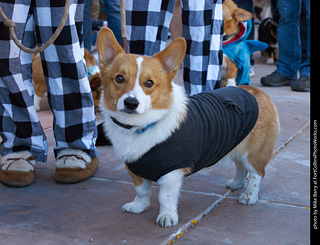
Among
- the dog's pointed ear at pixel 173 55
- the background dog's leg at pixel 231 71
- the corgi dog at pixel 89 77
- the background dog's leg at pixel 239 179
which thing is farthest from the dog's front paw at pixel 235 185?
the background dog's leg at pixel 231 71

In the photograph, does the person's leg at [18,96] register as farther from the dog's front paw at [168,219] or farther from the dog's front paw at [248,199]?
the dog's front paw at [248,199]

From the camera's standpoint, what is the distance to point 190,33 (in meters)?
3.18

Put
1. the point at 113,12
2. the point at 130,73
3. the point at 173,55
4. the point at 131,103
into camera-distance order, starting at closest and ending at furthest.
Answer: the point at 131,103, the point at 130,73, the point at 173,55, the point at 113,12

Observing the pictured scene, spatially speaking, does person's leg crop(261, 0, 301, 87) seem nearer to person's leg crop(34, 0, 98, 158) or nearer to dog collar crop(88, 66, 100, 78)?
dog collar crop(88, 66, 100, 78)

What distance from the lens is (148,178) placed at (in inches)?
90.0

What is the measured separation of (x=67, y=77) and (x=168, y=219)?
1.13m

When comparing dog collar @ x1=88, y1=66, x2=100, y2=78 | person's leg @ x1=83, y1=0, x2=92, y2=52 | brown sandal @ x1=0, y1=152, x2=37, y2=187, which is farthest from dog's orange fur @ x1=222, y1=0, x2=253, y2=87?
brown sandal @ x1=0, y1=152, x2=37, y2=187

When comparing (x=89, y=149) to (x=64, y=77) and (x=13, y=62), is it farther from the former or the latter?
(x=13, y=62)

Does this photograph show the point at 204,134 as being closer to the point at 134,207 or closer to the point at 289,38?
the point at 134,207

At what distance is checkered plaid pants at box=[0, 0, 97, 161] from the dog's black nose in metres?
0.80

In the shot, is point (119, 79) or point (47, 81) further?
point (47, 81)

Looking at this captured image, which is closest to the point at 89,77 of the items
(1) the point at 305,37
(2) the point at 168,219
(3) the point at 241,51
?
(3) the point at 241,51

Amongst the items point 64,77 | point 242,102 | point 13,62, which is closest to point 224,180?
point 242,102

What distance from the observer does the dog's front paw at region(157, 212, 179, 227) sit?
2.25 metres
